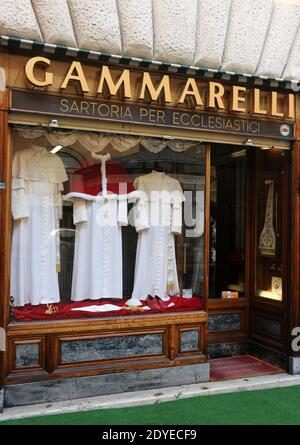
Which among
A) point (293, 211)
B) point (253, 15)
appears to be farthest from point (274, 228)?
point (253, 15)

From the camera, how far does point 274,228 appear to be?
22.6 feet

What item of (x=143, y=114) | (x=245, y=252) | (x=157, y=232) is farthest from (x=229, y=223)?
(x=143, y=114)

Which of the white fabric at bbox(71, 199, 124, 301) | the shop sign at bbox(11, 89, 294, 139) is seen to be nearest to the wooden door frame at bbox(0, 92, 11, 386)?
the shop sign at bbox(11, 89, 294, 139)

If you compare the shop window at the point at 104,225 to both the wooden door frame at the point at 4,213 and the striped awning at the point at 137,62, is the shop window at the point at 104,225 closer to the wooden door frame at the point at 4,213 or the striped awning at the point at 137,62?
the wooden door frame at the point at 4,213

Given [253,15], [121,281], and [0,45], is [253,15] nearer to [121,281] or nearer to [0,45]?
[0,45]

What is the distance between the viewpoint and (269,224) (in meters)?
6.98

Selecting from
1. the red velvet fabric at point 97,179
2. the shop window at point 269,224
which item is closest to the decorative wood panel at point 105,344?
the shop window at point 269,224

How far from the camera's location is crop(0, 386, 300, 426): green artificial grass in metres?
4.62

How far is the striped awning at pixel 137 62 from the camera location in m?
4.87

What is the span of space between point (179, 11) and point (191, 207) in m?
2.52

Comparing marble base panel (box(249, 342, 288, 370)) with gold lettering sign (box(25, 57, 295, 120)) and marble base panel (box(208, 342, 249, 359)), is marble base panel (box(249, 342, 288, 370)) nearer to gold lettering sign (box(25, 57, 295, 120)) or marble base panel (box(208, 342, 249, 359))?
marble base panel (box(208, 342, 249, 359))

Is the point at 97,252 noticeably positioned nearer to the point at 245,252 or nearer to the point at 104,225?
the point at 104,225

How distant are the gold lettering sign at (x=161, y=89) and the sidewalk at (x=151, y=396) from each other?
11.6 feet

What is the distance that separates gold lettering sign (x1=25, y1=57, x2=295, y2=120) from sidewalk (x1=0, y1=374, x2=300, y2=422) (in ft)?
11.6
